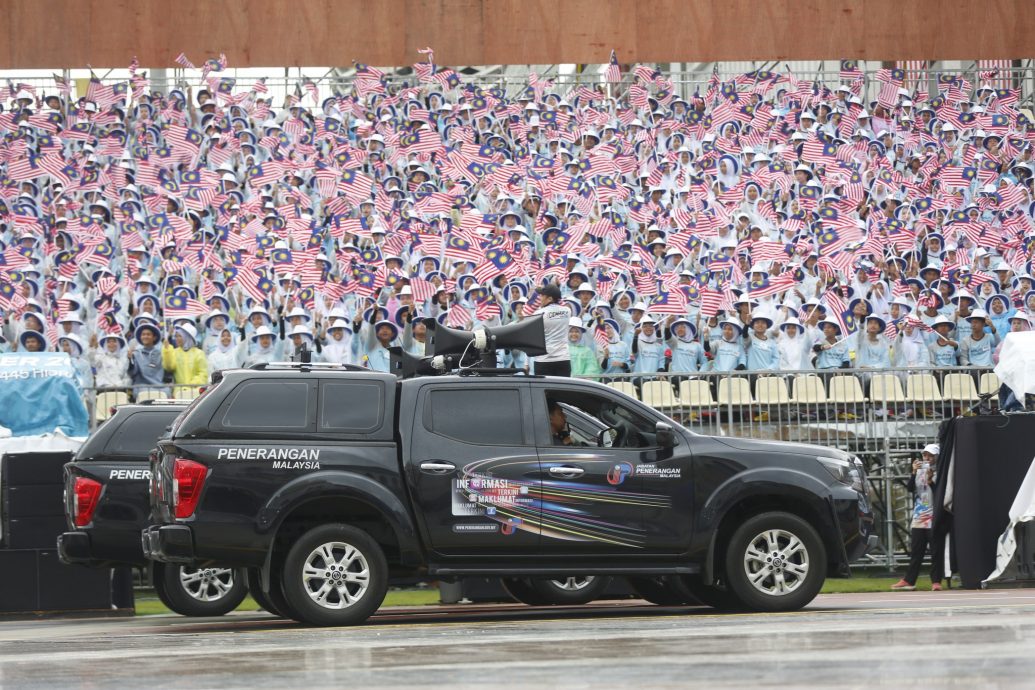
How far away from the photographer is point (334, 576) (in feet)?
42.1

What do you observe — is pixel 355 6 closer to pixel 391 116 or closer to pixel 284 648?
pixel 391 116

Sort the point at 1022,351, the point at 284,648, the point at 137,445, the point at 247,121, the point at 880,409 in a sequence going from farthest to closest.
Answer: the point at 247,121, the point at 880,409, the point at 1022,351, the point at 137,445, the point at 284,648

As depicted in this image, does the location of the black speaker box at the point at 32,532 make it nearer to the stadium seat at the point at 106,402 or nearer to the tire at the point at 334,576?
the stadium seat at the point at 106,402

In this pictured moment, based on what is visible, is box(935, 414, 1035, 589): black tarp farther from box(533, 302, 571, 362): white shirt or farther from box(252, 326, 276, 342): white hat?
box(252, 326, 276, 342): white hat

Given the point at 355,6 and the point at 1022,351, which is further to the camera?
the point at 355,6

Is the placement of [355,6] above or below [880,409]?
above

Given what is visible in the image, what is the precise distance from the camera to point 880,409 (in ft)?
64.1

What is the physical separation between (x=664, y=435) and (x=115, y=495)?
5090 mm

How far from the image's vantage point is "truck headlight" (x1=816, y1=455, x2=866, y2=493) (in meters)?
13.5

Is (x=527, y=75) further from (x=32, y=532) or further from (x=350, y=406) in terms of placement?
(x=350, y=406)

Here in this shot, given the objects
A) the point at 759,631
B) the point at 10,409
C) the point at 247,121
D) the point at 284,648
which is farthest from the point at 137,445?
the point at 247,121

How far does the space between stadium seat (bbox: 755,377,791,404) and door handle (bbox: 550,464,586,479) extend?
21.6 ft

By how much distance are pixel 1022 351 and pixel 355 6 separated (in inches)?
950

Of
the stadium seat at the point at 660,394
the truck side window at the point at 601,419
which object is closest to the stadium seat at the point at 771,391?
the stadium seat at the point at 660,394
